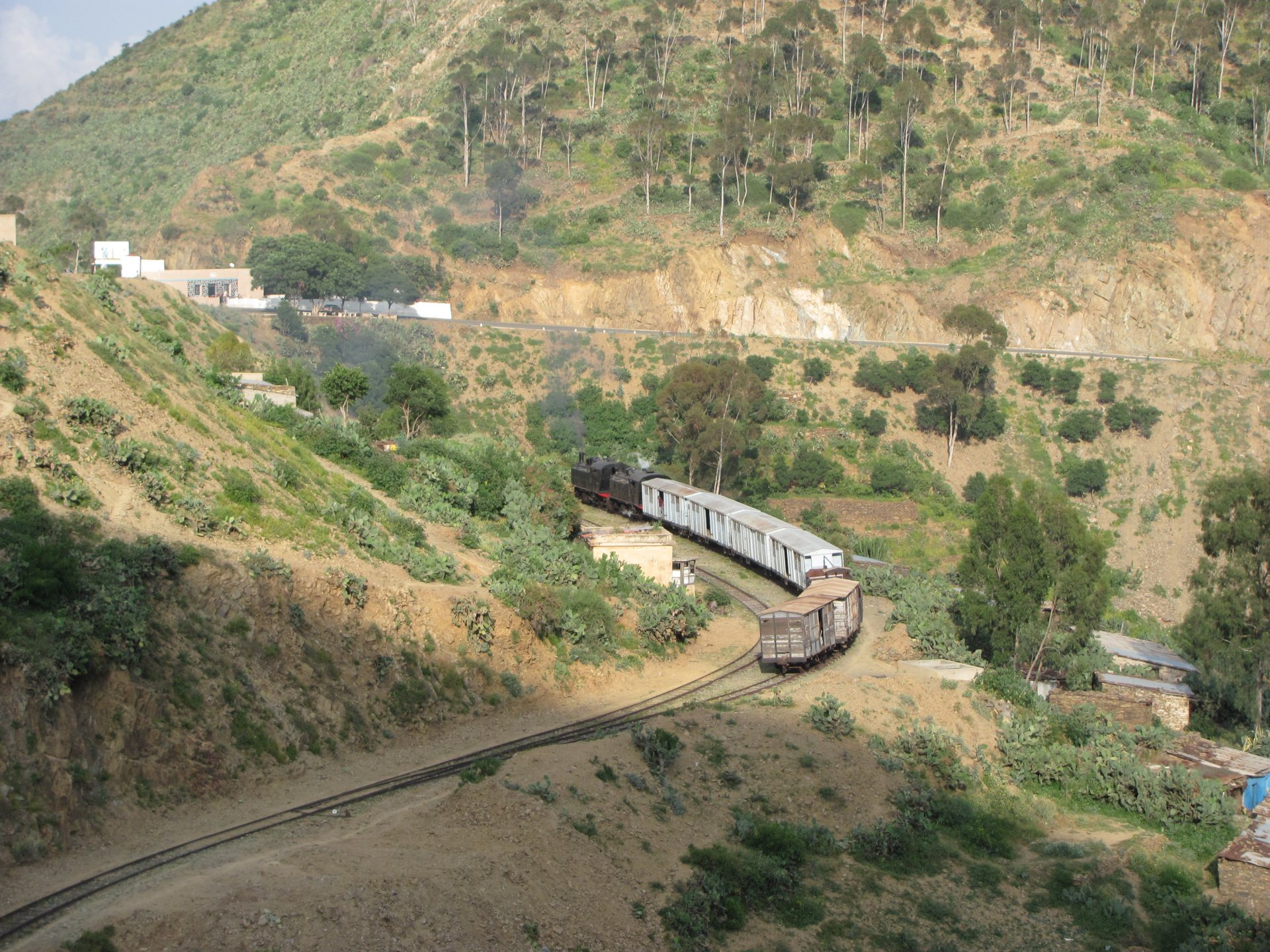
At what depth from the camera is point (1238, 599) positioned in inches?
A: 1328

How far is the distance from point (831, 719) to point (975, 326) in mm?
50966

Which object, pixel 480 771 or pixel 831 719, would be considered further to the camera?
pixel 831 719

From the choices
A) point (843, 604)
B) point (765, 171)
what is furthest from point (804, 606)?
point (765, 171)

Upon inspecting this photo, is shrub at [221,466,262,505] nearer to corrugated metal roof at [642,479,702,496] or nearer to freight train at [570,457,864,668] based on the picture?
freight train at [570,457,864,668]

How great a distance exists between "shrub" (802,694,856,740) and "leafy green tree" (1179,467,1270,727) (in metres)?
13.1

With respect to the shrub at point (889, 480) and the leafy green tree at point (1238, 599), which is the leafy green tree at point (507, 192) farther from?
the leafy green tree at point (1238, 599)

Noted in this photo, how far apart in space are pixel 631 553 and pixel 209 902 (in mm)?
21789

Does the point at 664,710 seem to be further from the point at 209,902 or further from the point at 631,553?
the point at 209,902

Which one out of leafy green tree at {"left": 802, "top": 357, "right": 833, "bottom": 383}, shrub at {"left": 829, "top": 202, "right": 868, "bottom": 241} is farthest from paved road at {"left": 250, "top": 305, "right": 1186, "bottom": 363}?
shrub at {"left": 829, "top": 202, "right": 868, "bottom": 241}

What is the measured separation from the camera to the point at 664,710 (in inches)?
1041

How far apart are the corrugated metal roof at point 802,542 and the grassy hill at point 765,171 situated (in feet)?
129

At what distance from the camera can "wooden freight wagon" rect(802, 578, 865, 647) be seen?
31.8 metres

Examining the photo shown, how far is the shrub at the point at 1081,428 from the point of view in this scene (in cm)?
6669

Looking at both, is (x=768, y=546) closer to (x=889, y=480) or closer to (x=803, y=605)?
(x=803, y=605)
